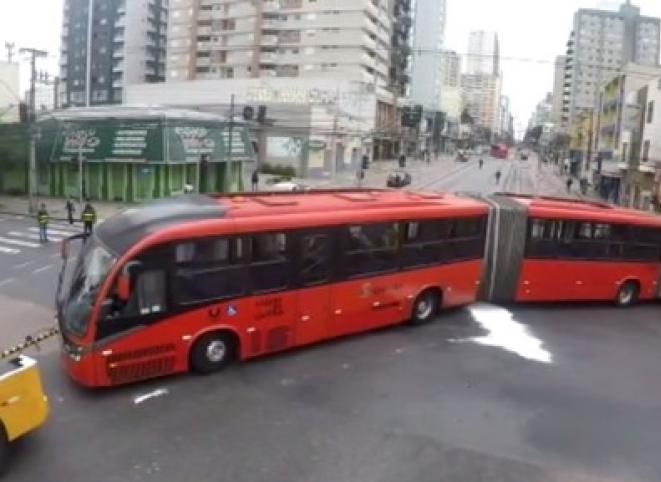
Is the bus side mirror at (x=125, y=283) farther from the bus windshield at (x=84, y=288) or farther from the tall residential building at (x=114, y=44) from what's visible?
the tall residential building at (x=114, y=44)

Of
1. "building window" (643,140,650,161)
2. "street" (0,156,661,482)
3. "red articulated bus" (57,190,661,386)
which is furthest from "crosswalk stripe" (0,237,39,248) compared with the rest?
"building window" (643,140,650,161)

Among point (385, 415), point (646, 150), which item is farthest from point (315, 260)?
point (646, 150)

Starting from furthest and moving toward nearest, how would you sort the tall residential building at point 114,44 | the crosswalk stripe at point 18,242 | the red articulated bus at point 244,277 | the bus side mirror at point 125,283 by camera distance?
the tall residential building at point 114,44 < the crosswalk stripe at point 18,242 < the red articulated bus at point 244,277 < the bus side mirror at point 125,283

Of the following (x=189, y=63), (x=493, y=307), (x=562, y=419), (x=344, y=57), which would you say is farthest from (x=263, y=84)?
(x=562, y=419)

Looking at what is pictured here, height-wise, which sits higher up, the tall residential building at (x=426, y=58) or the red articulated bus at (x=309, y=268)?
the tall residential building at (x=426, y=58)

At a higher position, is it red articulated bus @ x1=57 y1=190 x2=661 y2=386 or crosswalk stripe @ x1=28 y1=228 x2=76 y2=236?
red articulated bus @ x1=57 y1=190 x2=661 y2=386

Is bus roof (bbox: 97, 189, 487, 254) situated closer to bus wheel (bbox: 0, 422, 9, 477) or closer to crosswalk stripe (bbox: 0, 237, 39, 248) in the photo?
bus wheel (bbox: 0, 422, 9, 477)

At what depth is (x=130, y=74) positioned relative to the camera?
4825 inches

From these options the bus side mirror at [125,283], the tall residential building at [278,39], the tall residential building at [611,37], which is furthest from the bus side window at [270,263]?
the tall residential building at [611,37]

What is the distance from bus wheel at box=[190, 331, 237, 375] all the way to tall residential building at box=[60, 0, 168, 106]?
11423cm

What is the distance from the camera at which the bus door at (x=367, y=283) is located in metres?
14.4

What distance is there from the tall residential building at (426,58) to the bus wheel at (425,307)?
467ft

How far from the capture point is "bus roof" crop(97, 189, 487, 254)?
12.1 m

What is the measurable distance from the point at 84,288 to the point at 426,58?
15160 cm
